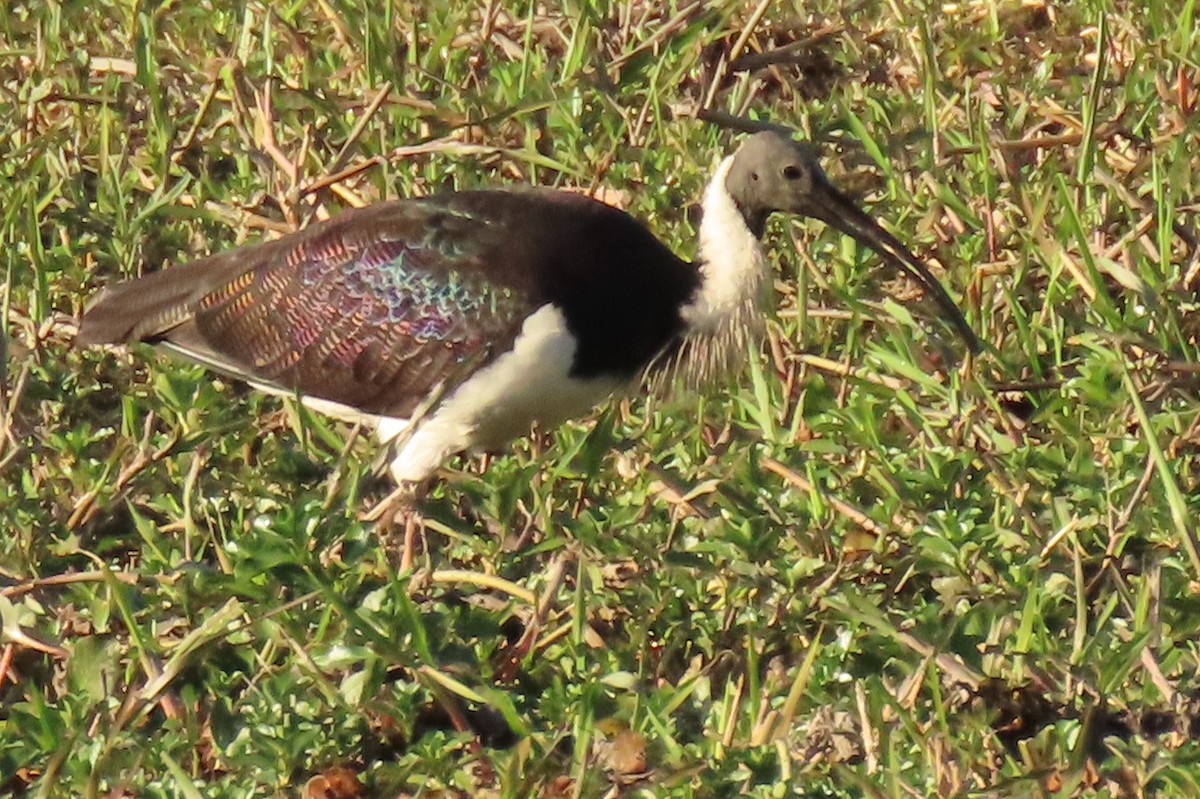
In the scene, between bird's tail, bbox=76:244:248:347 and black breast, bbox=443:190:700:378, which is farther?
bird's tail, bbox=76:244:248:347

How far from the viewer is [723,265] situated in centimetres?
572

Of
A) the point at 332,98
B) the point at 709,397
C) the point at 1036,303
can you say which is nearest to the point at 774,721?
the point at 709,397

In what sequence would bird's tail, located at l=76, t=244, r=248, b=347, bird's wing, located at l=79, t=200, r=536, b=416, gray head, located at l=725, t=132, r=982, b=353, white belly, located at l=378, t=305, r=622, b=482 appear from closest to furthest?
white belly, located at l=378, t=305, r=622, b=482
bird's wing, located at l=79, t=200, r=536, b=416
gray head, located at l=725, t=132, r=982, b=353
bird's tail, located at l=76, t=244, r=248, b=347

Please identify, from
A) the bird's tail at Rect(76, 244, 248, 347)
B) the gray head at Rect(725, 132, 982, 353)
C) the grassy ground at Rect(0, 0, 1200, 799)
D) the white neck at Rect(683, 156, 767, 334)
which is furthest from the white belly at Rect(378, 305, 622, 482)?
the bird's tail at Rect(76, 244, 248, 347)

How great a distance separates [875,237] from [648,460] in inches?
32.6

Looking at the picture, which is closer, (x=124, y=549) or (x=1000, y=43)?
(x=124, y=549)

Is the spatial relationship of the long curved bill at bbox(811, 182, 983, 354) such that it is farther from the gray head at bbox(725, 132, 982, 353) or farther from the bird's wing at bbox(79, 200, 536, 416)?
the bird's wing at bbox(79, 200, 536, 416)

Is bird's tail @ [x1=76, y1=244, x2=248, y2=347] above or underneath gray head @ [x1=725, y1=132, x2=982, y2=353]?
underneath

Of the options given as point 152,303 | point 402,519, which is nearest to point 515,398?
point 402,519

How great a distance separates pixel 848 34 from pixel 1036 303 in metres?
1.57

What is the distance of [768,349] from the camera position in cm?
591

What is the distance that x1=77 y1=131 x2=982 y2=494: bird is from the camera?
547 cm

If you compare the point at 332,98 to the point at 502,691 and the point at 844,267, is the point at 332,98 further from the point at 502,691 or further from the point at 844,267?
the point at 502,691

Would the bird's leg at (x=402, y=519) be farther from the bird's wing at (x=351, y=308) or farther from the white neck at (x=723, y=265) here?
the white neck at (x=723, y=265)
